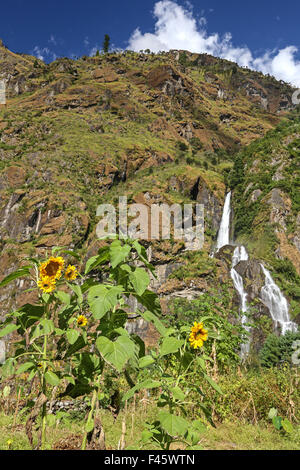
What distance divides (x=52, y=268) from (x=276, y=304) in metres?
27.1

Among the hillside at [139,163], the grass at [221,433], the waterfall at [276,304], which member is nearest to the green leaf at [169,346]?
the grass at [221,433]

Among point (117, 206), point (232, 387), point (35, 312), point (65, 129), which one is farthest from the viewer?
point (65, 129)

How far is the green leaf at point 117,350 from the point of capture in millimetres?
A: 1183

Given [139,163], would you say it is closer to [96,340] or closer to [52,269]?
[52,269]

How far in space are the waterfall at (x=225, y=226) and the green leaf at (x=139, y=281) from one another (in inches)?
1443

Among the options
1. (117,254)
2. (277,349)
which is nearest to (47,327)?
(117,254)

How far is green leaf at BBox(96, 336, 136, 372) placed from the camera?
3.88ft

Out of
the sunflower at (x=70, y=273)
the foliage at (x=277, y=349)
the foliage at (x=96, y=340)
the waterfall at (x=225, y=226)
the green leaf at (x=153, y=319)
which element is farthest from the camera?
the waterfall at (x=225, y=226)

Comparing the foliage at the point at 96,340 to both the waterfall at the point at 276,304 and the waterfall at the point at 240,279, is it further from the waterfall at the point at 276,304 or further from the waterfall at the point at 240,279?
the waterfall at the point at 276,304

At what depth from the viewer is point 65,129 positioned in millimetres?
55156

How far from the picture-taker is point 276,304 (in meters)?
25.4
